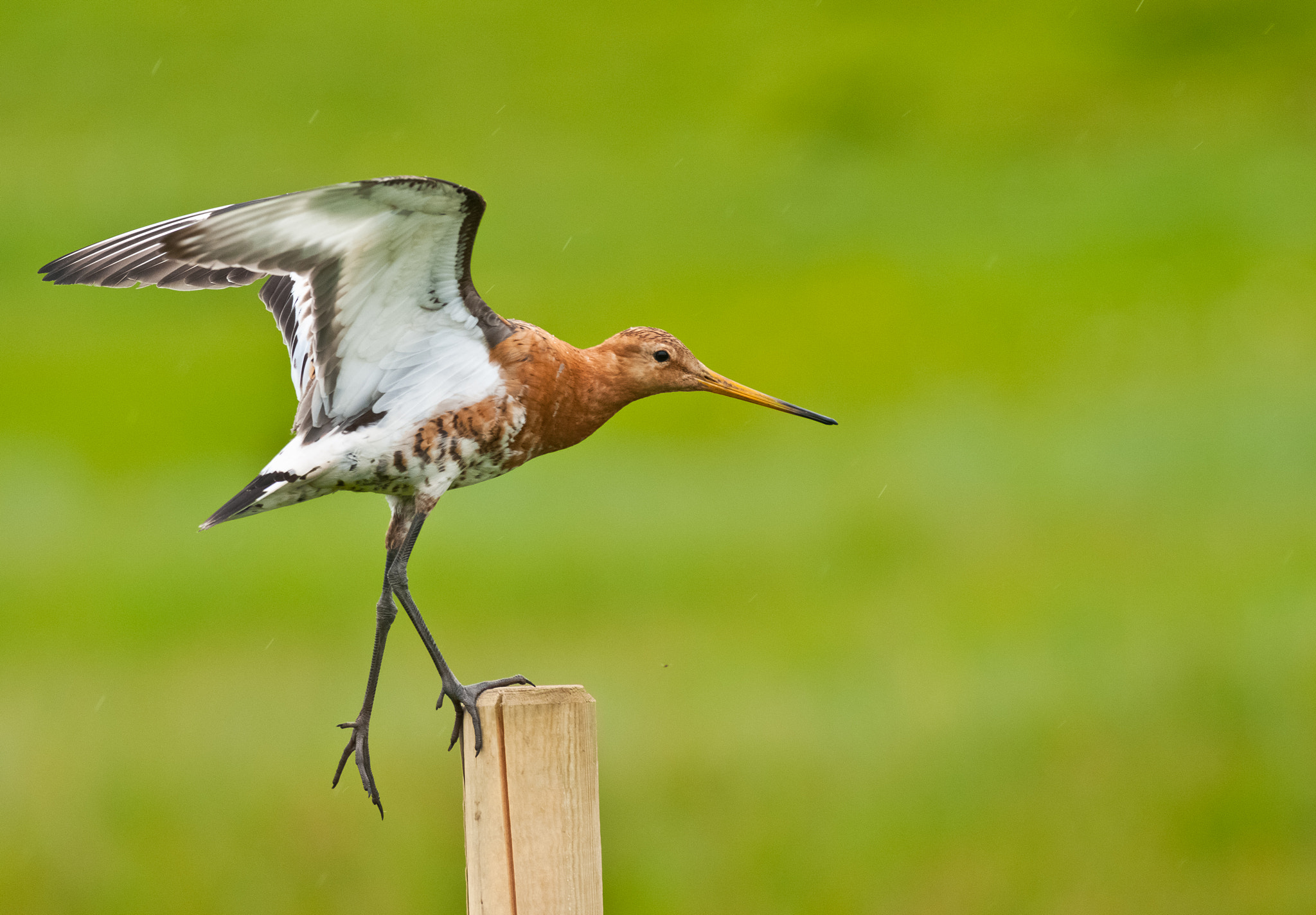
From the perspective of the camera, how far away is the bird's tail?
16.8ft

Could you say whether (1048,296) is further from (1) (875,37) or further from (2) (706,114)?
(1) (875,37)

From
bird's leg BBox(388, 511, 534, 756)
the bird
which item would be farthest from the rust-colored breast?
bird's leg BBox(388, 511, 534, 756)

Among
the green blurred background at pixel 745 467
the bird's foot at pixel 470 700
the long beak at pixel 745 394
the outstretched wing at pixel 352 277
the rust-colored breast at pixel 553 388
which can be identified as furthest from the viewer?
the green blurred background at pixel 745 467

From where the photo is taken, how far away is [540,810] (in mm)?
4008

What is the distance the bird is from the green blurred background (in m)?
4.94

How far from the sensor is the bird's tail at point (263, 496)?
5133 mm

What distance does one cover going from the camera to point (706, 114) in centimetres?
2336

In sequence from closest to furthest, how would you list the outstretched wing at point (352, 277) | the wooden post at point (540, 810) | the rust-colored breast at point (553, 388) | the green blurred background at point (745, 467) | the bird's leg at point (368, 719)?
the wooden post at point (540, 810)
the outstretched wing at point (352, 277)
the bird's leg at point (368, 719)
the rust-colored breast at point (553, 388)
the green blurred background at point (745, 467)

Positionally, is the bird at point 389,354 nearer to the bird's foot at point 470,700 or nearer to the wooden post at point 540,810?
the bird's foot at point 470,700

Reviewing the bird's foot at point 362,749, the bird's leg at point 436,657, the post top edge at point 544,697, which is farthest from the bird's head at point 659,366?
the post top edge at point 544,697

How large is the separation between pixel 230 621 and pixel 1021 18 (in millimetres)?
19109

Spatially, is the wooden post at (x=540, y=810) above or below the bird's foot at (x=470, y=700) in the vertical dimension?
below

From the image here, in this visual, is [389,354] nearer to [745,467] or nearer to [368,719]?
[368,719]

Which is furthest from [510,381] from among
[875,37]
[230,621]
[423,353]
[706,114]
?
[875,37]
